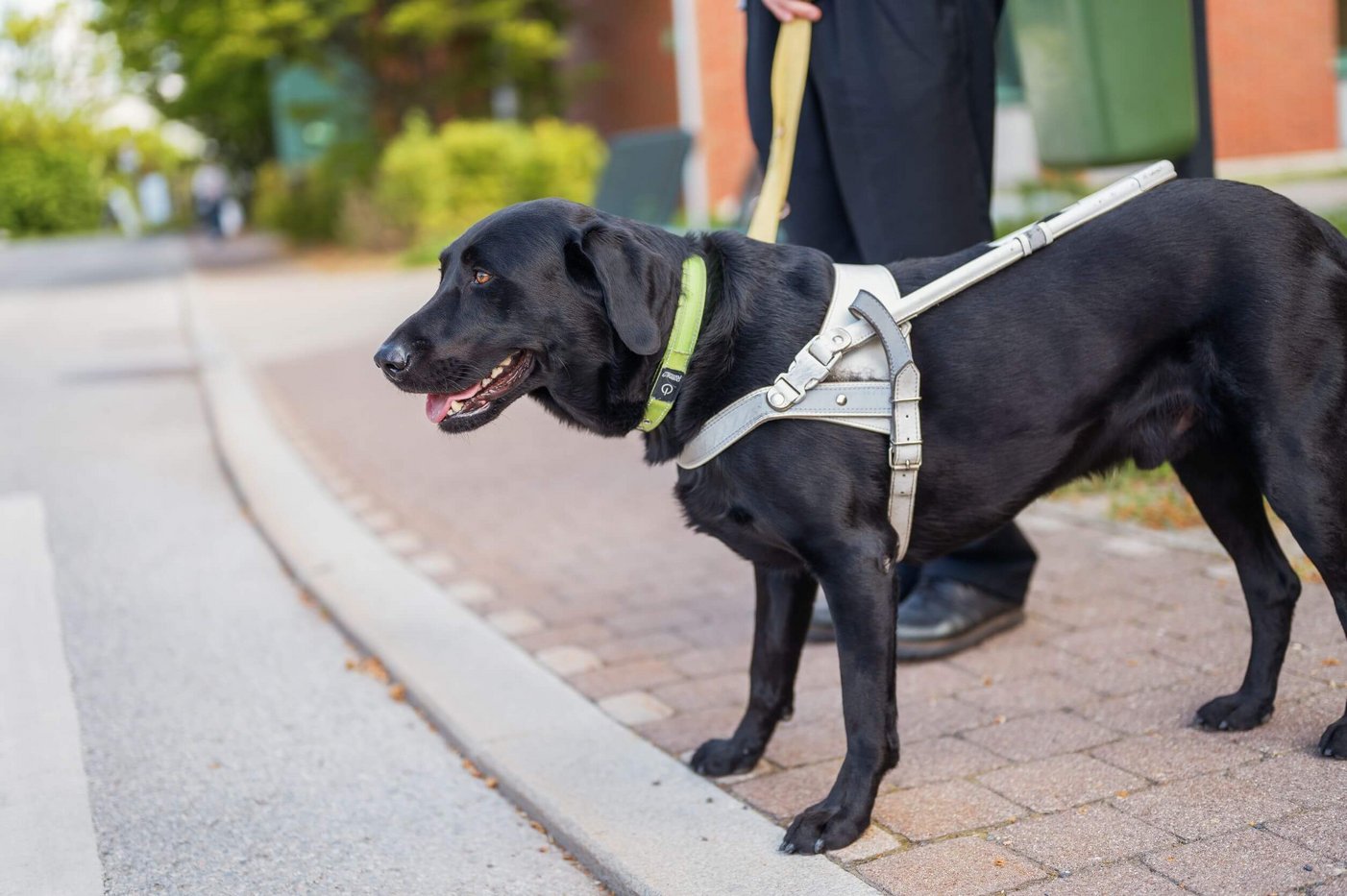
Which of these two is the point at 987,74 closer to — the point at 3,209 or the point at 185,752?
the point at 185,752

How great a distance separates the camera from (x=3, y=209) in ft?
147

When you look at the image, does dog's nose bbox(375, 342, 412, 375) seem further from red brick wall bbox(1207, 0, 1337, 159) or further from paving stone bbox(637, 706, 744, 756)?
red brick wall bbox(1207, 0, 1337, 159)

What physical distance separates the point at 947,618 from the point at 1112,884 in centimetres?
147

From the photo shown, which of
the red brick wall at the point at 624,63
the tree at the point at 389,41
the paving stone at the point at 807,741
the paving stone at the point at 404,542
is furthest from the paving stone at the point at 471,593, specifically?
the tree at the point at 389,41

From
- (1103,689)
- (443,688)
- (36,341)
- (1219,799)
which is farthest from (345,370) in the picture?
(1219,799)

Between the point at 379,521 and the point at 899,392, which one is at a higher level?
the point at 899,392

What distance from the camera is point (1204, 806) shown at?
286cm

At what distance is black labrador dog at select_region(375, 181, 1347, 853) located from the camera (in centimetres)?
281

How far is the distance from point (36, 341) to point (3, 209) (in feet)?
116

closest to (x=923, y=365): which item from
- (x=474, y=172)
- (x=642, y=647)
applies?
(x=642, y=647)

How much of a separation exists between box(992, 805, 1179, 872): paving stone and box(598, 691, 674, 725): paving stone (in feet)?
3.77

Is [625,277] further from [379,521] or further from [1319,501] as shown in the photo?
[379,521]

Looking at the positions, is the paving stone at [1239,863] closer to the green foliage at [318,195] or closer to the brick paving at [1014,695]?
the brick paving at [1014,695]

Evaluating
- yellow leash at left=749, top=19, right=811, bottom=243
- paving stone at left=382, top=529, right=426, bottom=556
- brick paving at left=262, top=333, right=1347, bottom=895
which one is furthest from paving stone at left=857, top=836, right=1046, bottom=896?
paving stone at left=382, top=529, right=426, bottom=556
